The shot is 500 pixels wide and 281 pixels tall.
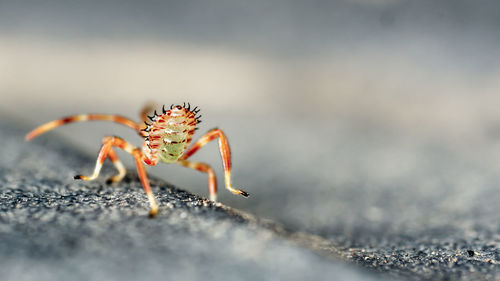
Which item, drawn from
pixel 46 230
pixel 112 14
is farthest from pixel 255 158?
pixel 112 14

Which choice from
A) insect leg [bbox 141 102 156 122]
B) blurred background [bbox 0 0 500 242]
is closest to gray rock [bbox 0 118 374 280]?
insect leg [bbox 141 102 156 122]

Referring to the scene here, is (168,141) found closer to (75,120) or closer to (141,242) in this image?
(75,120)

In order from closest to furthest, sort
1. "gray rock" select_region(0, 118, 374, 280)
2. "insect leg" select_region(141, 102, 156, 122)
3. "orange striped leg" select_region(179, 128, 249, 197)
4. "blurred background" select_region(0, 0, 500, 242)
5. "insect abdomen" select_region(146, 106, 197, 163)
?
"gray rock" select_region(0, 118, 374, 280), "insect abdomen" select_region(146, 106, 197, 163), "orange striped leg" select_region(179, 128, 249, 197), "insect leg" select_region(141, 102, 156, 122), "blurred background" select_region(0, 0, 500, 242)

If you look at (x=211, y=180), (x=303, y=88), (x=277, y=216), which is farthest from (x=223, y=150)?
(x=303, y=88)

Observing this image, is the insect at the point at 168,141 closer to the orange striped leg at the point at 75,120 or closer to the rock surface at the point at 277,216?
the orange striped leg at the point at 75,120

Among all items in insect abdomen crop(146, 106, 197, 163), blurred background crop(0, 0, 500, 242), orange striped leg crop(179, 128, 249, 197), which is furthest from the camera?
blurred background crop(0, 0, 500, 242)

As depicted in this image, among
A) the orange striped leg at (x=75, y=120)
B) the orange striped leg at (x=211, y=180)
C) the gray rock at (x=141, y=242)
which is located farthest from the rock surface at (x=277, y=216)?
the orange striped leg at (x=75, y=120)

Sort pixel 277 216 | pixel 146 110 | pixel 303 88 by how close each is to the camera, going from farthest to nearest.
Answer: pixel 303 88 → pixel 277 216 → pixel 146 110

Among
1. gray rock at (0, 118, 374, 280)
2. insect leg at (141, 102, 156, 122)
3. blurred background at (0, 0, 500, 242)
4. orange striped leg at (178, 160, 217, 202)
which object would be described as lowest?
gray rock at (0, 118, 374, 280)

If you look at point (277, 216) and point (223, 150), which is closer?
point (223, 150)

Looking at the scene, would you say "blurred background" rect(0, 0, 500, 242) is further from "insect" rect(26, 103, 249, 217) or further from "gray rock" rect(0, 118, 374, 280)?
"gray rock" rect(0, 118, 374, 280)
